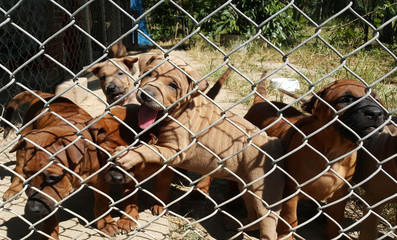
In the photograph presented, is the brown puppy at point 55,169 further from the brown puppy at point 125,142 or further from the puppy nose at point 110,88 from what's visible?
the puppy nose at point 110,88

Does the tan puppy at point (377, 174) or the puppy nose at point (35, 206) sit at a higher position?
the tan puppy at point (377, 174)

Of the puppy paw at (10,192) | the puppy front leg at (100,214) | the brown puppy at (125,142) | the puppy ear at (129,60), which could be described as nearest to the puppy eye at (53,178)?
the brown puppy at (125,142)

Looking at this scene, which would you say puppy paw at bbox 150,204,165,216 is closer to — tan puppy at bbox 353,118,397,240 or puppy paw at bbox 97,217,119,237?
puppy paw at bbox 97,217,119,237

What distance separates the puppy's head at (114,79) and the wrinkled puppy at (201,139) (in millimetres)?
1684

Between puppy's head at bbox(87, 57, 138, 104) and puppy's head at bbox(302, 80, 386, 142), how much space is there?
2.49m

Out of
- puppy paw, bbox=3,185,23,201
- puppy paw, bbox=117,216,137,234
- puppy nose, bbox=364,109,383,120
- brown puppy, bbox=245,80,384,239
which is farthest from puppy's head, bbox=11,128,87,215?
puppy nose, bbox=364,109,383,120

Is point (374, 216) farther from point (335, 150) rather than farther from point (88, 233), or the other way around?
point (88, 233)

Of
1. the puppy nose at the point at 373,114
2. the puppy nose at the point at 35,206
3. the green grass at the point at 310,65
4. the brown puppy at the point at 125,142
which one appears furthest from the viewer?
the green grass at the point at 310,65

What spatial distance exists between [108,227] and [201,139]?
3.05ft

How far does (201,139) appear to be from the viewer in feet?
9.14

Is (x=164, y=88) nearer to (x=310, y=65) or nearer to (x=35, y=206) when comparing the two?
(x=35, y=206)

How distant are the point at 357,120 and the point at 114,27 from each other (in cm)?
967

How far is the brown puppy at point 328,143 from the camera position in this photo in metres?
2.19

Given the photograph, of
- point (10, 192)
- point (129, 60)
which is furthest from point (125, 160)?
point (129, 60)
